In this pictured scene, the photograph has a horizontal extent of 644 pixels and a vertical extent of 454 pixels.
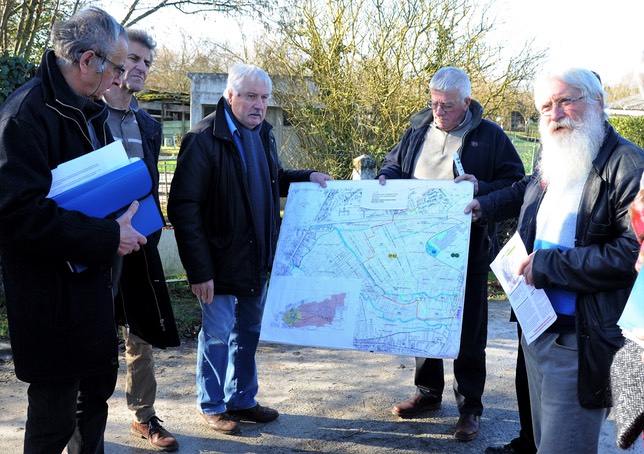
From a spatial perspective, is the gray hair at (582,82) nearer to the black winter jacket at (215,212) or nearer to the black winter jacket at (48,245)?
the black winter jacket at (215,212)

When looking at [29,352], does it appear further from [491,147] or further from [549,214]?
[491,147]

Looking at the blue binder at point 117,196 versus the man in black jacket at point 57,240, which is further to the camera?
the blue binder at point 117,196

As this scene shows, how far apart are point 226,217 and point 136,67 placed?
1.04m

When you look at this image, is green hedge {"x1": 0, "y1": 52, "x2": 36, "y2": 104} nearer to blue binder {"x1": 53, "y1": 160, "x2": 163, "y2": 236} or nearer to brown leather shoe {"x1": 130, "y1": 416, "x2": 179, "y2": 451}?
brown leather shoe {"x1": 130, "y1": 416, "x2": 179, "y2": 451}

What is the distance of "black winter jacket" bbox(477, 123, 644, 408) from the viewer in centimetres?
251

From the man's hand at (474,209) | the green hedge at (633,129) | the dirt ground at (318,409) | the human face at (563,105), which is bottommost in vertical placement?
the dirt ground at (318,409)

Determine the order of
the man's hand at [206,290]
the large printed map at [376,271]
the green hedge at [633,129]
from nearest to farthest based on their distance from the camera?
the large printed map at [376,271] < the man's hand at [206,290] < the green hedge at [633,129]

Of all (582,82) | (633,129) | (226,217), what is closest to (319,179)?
(226,217)

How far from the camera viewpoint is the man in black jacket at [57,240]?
2.43 meters

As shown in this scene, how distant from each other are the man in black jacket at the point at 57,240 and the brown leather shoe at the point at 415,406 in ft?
7.19

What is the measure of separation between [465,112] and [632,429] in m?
2.63

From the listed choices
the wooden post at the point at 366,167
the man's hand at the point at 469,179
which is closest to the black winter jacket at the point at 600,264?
the man's hand at the point at 469,179

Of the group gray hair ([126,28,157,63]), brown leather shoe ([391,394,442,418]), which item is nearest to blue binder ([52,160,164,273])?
gray hair ([126,28,157,63])

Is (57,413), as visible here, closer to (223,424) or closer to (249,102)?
(223,424)
